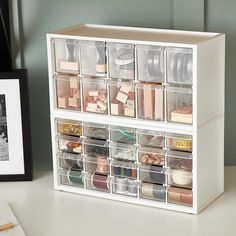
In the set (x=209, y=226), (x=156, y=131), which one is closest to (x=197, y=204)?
(x=209, y=226)

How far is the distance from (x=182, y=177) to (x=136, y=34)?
372 mm

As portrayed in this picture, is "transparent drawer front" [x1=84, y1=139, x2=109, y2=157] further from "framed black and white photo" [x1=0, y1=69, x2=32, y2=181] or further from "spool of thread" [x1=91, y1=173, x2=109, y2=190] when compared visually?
"framed black and white photo" [x1=0, y1=69, x2=32, y2=181]

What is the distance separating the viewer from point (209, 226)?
1708 millimetres

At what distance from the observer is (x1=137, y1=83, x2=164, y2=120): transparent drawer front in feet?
5.79

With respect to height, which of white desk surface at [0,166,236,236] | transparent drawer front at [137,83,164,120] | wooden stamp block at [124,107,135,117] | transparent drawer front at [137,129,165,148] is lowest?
white desk surface at [0,166,236,236]

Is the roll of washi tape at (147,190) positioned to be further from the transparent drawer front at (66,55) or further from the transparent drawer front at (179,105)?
the transparent drawer front at (66,55)

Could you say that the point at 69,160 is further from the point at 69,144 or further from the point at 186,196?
the point at 186,196

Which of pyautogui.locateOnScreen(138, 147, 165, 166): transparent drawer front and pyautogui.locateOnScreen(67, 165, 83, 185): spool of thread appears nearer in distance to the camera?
pyautogui.locateOnScreen(138, 147, 165, 166): transparent drawer front

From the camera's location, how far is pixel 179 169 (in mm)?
1791

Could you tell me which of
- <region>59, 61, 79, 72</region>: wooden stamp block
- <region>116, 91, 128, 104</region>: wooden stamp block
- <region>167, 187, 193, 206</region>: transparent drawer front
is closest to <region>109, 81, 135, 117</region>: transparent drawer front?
<region>116, 91, 128, 104</region>: wooden stamp block

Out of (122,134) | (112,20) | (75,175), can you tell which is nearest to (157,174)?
(122,134)

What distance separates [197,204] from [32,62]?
2.12ft

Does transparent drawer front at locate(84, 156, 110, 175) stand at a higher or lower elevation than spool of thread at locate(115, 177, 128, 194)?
higher

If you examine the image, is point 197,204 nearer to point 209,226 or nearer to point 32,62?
point 209,226
